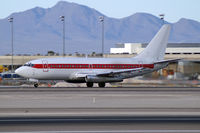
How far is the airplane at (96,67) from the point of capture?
2438 inches

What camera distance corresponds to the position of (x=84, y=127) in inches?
936

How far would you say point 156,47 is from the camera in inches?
2660

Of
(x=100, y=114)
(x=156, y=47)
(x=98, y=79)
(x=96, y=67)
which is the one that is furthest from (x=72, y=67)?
(x=100, y=114)

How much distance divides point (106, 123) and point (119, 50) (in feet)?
563

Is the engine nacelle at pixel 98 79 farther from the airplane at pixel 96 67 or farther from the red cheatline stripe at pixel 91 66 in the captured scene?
the red cheatline stripe at pixel 91 66

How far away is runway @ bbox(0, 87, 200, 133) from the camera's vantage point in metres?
23.8

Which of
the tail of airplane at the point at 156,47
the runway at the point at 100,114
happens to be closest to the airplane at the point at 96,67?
the tail of airplane at the point at 156,47

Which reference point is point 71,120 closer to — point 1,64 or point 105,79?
point 105,79

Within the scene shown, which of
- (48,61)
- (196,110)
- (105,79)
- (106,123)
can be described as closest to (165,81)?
(105,79)

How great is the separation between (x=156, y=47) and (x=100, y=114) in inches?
1538

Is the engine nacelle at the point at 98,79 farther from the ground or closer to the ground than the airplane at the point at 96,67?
closer to the ground

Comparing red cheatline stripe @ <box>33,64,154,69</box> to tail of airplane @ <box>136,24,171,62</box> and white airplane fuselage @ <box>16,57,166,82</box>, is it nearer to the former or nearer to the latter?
white airplane fuselage @ <box>16,57,166,82</box>

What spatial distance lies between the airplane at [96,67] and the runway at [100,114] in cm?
1976

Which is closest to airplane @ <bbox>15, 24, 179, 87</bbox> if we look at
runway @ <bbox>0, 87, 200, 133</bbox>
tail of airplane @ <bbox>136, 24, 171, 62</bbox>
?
tail of airplane @ <bbox>136, 24, 171, 62</bbox>
